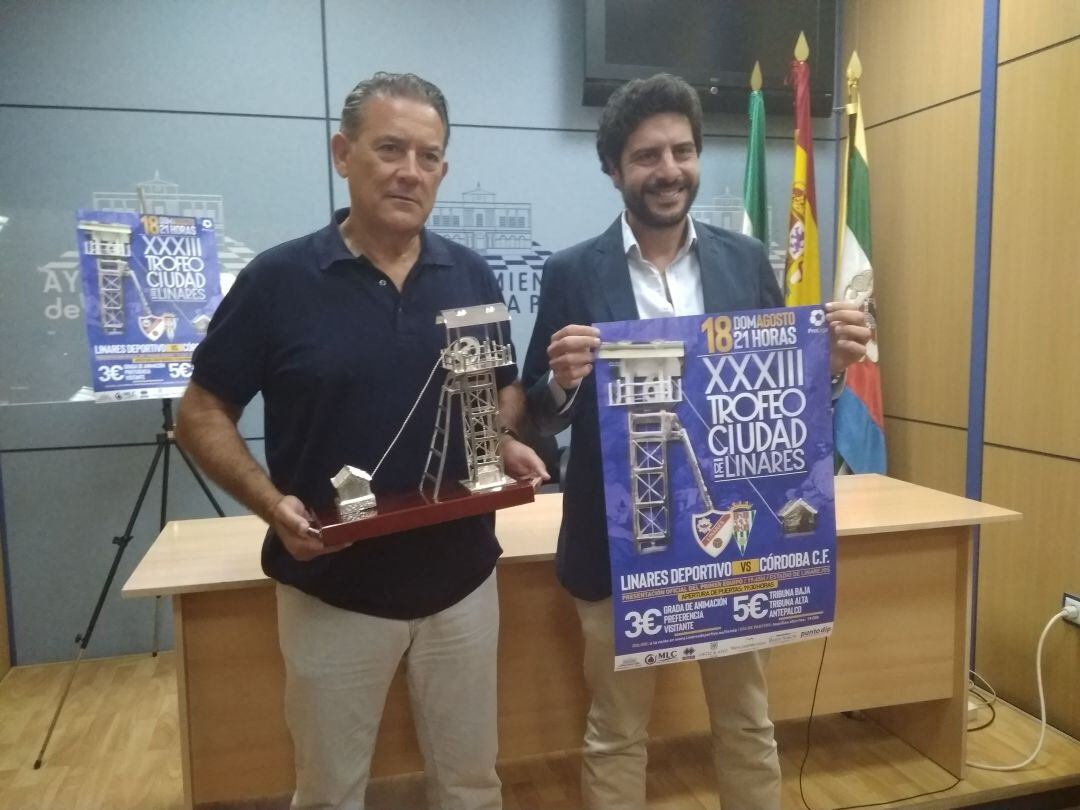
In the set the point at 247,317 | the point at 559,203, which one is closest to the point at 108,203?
the point at 559,203

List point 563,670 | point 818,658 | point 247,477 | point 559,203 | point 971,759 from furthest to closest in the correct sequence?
point 559,203 < point 971,759 < point 818,658 < point 563,670 < point 247,477

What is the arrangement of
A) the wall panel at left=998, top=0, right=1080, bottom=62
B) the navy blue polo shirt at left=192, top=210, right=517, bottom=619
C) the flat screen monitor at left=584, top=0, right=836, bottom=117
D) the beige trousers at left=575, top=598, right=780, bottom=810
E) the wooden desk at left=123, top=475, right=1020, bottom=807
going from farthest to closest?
the flat screen monitor at left=584, top=0, right=836, bottom=117 → the wall panel at left=998, top=0, right=1080, bottom=62 → the wooden desk at left=123, top=475, right=1020, bottom=807 → the beige trousers at left=575, top=598, right=780, bottom=810 → the navy blue polo shirt at left=192, top=210, right=517, bottom=619

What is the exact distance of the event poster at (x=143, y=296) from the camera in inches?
103

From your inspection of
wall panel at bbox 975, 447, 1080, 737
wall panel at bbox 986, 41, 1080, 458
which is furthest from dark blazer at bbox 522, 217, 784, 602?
wall panel at bbox 975, 447, 1080, 737

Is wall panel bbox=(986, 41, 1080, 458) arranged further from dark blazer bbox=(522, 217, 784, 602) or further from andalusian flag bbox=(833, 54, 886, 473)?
dark blazer bbox=(522, 217, 784, 602)

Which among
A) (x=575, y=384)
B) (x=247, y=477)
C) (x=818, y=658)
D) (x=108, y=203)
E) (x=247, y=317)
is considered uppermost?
(x=108, y=203)

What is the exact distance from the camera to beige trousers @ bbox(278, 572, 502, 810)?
54.0 inches

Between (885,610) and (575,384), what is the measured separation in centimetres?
137

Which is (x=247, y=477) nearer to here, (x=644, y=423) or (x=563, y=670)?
(x=644, y=423)

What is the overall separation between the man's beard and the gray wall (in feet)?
6.25

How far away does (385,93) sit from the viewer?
1348 millimetres

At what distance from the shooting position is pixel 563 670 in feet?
6.61

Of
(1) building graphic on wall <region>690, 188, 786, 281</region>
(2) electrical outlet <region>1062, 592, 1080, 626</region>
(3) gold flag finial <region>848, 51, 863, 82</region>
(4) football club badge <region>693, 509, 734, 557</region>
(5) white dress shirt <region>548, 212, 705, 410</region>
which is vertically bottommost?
(2) electrical outlet <region>1062, 592, 1080, 626</region>

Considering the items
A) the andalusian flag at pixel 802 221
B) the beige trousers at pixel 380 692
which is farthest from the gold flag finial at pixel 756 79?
the beige trousers at pixel 380 692
